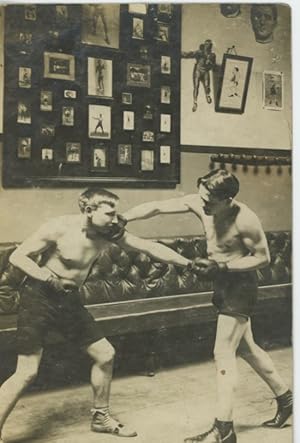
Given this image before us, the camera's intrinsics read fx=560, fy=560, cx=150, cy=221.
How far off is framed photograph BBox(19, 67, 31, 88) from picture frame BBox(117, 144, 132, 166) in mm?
594

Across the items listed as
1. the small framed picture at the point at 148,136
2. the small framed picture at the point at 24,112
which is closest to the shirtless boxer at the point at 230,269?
the small framed picture at the point at 148,136

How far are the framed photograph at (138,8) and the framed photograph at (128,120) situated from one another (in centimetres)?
56

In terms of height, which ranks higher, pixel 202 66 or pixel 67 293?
pixel 202 66

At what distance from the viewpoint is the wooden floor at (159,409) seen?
2.92 m

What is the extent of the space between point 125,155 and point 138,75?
1.47ft

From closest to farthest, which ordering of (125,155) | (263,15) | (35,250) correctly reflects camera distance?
(35,250) → (125,155) → (263,15)

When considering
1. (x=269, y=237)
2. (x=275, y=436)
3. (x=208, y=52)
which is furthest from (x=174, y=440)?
(x=208, y=52)

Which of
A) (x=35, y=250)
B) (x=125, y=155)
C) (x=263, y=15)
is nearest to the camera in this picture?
(x=35, y=250)

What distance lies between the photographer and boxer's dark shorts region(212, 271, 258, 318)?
3123 millimetres

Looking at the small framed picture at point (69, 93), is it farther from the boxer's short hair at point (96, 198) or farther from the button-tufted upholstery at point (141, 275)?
the button-tufted upholstery at point (141, 275)

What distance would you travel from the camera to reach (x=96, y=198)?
3027 millimetres

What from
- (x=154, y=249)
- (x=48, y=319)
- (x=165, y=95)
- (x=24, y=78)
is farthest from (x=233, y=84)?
(x=48, y=319)

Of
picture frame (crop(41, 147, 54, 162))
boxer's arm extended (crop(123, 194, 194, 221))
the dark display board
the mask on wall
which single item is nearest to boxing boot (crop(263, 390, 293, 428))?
boxer's arm extended (crop(123, 194, 194, 221))

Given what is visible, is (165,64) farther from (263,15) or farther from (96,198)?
(96,198)
